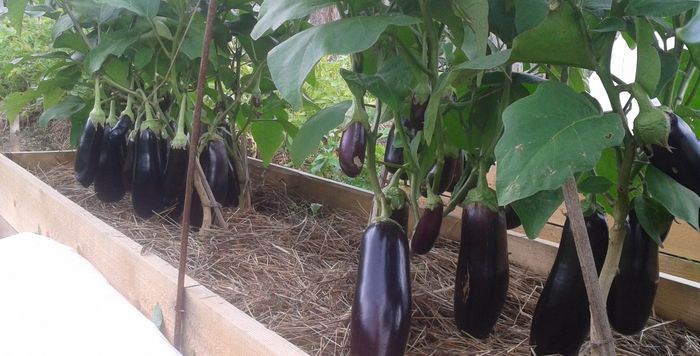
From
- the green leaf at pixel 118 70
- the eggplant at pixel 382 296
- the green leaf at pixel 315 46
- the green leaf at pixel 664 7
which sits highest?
the green leaf at pixel 664 7

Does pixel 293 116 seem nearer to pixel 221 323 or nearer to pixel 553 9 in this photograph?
pixel 221 323

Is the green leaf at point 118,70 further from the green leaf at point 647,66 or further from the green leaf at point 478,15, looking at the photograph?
the green leaf at point 647,66

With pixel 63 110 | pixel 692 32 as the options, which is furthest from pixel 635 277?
pixel 63 110

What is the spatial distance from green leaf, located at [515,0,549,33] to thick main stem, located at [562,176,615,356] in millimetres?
130

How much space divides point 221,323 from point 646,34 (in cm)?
46

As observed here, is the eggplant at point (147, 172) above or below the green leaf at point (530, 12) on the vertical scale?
below

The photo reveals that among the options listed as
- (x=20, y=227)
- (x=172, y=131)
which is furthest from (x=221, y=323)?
(x=20, y=227)

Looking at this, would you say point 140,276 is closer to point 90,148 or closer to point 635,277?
point 90,148

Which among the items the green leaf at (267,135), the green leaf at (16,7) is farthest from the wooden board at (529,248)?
the green leaf at (16,7)

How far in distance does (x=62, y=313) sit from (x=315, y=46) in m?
0.44

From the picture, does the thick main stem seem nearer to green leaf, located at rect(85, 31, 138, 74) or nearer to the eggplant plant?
the eggplant plant

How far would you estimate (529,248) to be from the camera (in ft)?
2.87

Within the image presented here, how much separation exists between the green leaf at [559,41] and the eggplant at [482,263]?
0.54ft

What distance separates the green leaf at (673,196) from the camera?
41 cm
